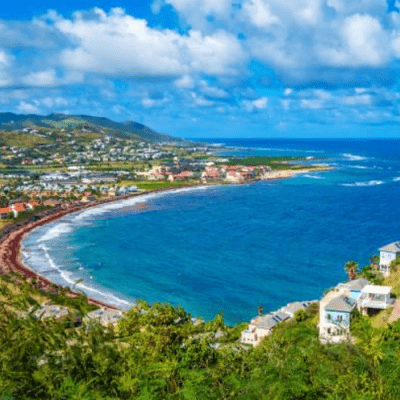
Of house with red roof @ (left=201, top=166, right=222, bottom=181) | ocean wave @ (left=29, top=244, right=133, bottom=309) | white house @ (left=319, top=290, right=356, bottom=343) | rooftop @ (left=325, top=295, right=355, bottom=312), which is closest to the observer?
white house @ (left=319, top=290, right=356, bottom=343)

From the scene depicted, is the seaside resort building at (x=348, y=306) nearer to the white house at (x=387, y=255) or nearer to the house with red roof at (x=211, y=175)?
the white house at (x=387, y=255)

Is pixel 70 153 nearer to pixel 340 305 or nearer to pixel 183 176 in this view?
pixel 183 176

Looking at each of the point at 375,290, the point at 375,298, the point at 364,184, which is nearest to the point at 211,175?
the point at 364,184

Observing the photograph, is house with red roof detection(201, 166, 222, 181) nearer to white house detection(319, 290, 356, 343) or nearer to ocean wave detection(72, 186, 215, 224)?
ocean wave detection(72, 186, 215, 224)

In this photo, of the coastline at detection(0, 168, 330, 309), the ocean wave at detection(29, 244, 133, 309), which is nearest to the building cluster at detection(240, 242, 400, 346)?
the coastline at detection(0, 168, 330, 309)

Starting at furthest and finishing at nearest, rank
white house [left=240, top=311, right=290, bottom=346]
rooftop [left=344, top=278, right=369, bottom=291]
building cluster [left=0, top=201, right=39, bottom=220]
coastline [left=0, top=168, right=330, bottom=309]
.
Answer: building cluster [left=0, top=201, right=39, bottom=220]
coastline [left=0, top=168, right=330, bottom=309]
rooftop [left=344, top=278, right=369, bottom=291]
white house [left=240, top=311, right=290, bottom=346]
